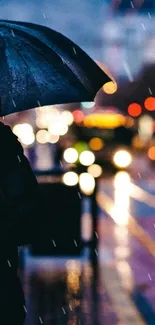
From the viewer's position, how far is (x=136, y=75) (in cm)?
10450

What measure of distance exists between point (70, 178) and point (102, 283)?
2.05 meters

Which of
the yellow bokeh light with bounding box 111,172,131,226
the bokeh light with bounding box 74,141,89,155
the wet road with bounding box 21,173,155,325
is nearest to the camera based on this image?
the wet road with bounding box 21,173,155,325

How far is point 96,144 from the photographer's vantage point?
33719mm

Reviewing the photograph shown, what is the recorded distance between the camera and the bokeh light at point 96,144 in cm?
3309

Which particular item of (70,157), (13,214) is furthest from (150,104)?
(13,214)

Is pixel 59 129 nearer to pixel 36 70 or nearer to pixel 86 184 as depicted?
pixel 86 184

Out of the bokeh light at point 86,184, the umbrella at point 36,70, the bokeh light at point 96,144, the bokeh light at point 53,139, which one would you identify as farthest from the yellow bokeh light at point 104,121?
the umbrella at point 36,70

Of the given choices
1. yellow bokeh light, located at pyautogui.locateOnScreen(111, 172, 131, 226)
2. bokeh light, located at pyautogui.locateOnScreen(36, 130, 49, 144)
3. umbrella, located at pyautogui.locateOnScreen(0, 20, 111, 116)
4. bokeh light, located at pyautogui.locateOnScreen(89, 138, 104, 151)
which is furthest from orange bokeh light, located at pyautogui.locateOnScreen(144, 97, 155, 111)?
umbrella, located at pyautogui.locateOnScreen(0, 20, 111, 116)

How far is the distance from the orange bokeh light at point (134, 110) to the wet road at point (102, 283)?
78.2 metres

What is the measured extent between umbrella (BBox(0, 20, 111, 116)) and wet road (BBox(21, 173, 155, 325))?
2637 mm

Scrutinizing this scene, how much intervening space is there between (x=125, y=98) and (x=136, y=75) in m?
3.93

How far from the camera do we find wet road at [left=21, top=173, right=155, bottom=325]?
23.0ft

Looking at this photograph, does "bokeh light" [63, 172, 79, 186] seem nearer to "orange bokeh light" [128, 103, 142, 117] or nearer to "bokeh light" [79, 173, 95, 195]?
"bokeh light" [79, 173, 95, 195]

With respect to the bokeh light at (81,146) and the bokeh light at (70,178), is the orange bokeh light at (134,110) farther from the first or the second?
the bokeh light at (70,178)
